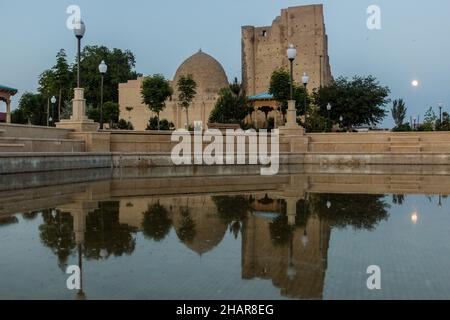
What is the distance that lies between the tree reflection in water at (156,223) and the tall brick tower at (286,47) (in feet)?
161

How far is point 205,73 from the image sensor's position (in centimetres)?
6278

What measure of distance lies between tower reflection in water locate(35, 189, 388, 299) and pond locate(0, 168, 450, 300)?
20mm

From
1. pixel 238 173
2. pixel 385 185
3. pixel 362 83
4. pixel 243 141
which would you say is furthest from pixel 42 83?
pixel 385 185

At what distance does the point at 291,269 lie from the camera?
5445 mm

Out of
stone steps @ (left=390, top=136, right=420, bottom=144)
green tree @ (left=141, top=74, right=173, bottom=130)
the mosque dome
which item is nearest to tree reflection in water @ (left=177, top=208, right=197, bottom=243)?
stone steps @ (left=390, top=136, right=420, bottom=144)

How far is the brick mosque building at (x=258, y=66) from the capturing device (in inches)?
2261

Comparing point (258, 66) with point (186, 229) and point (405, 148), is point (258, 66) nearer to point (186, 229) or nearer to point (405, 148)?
point (405, 148)

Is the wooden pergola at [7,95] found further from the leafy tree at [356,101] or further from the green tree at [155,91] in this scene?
the leafy tree at [356,101]

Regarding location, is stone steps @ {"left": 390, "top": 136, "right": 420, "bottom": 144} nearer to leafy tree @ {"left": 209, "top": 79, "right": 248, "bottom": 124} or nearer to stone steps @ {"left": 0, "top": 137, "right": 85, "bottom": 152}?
stone steps @ {"left": 0, "top": 137, "right": 85, "bottom": 152}

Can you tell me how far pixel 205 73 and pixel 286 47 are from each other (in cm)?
1049

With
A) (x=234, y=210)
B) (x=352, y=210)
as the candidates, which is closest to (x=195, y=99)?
(x=234, y=210)

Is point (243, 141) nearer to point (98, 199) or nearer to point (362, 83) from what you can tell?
point (98, 199)
